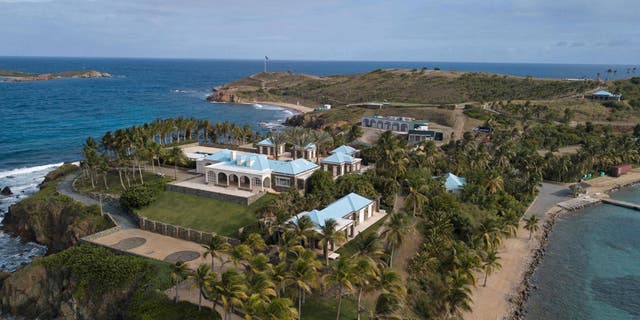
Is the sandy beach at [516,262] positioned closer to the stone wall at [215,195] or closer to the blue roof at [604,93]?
the stone wall at [215,195]

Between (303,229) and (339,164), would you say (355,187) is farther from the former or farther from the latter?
(303,229)

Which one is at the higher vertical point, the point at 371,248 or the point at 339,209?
the point at 371,248

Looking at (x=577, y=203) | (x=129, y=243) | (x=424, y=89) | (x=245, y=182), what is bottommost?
(x=577, y=203)

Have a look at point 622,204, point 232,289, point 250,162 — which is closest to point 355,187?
point 250,162

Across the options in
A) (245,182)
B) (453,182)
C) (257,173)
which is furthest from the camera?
(453,182)

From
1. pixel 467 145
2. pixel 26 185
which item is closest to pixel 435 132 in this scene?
pixel 467 145

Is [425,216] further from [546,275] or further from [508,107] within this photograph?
[508,107]
